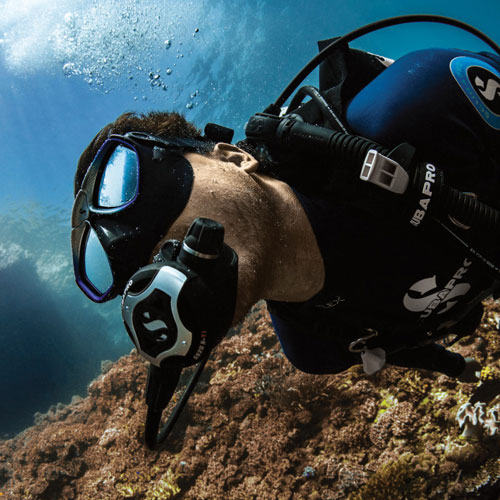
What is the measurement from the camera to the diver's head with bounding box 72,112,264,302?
4.17 feet

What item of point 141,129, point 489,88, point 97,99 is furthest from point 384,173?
point 97,99

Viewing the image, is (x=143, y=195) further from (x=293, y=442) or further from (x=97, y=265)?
(x=293, y=442)

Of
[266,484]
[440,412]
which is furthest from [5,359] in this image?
[440,412]

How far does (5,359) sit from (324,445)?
2898 cm

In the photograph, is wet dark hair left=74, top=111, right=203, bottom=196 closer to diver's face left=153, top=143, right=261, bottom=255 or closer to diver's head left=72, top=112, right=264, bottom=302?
diver's head left=72, top=112, right=264, bottom=302

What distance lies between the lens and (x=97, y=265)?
4.93 feet

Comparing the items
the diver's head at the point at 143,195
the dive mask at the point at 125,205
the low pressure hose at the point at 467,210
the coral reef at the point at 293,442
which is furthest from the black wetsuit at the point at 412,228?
the coral reef at the point at 293,442

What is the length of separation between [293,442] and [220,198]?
450cm

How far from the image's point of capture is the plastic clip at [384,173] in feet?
3.82


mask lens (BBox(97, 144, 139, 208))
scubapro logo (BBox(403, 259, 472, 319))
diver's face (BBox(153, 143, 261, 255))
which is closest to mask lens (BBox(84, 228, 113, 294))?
mask lens (BBox(97, 144, 139, 208))

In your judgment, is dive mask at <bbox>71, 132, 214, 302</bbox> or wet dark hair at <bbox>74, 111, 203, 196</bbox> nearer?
dive mask at <bbox>71, 132, 214, 302</bbox>

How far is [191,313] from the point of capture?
3.26ft

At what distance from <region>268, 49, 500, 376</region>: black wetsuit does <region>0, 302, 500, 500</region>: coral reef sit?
266 centimetres

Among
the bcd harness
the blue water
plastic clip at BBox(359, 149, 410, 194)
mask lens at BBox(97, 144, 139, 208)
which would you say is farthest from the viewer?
the blue water
